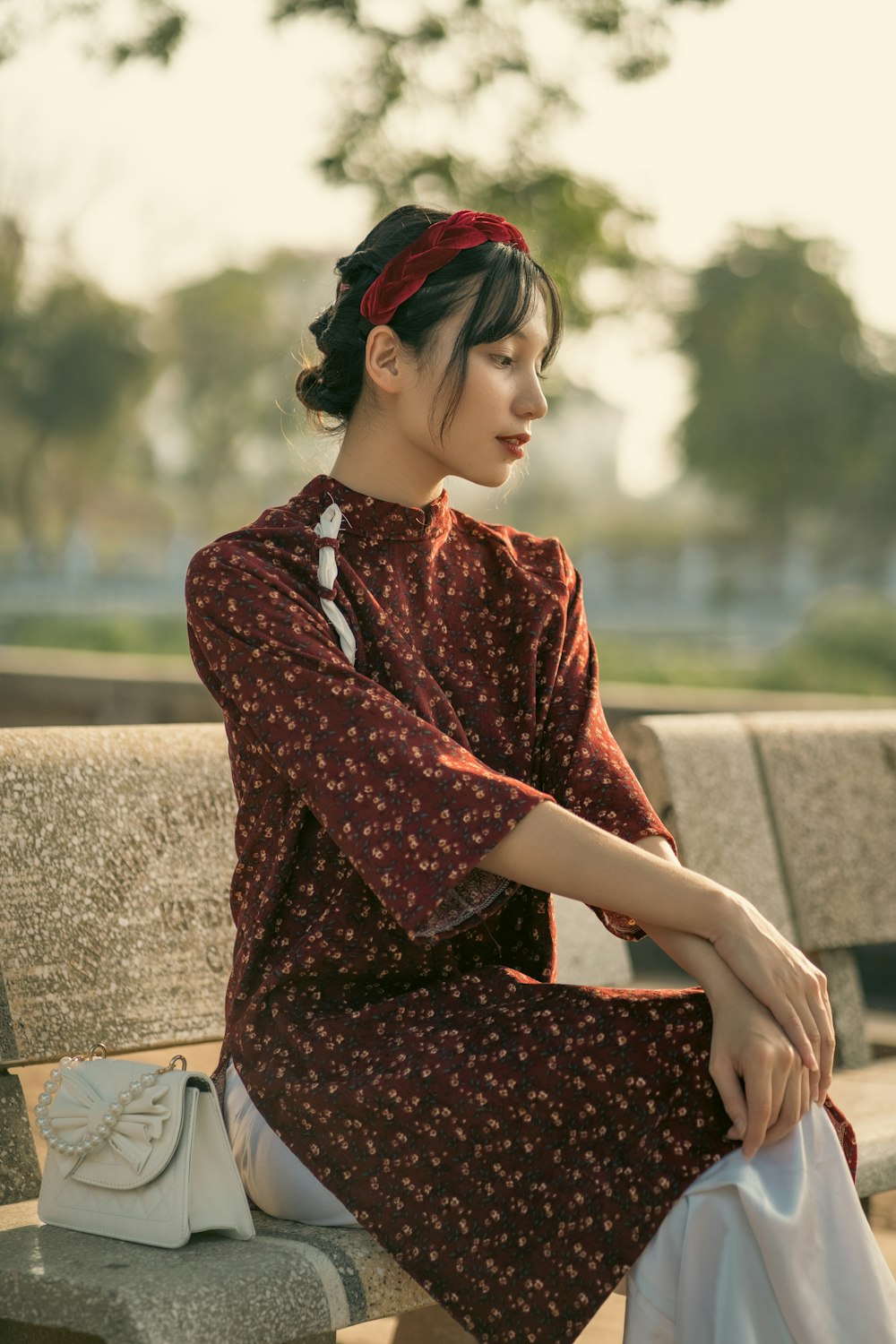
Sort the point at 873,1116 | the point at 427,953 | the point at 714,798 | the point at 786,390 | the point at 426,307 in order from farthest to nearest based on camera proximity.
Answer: the point at 786,390
the point at 714,798
the point at 873,1116
the point at 426,307
the point at 427,953

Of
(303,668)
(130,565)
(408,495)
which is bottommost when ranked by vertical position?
(130,565)

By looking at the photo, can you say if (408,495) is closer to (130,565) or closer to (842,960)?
(842,960)

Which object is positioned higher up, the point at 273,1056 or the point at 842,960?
the point at 273,1056

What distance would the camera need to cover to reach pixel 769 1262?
209 centimetres

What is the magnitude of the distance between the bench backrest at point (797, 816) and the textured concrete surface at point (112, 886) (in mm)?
1303

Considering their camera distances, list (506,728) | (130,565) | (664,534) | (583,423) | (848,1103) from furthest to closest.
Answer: (583,423) < (664,534) < (130,565) < (848,1103) < (506,728)

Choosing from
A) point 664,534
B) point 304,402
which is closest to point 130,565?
point 664,534

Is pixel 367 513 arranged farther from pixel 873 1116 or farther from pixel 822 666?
pixel 822 666

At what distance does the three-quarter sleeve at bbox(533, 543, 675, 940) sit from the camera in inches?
101

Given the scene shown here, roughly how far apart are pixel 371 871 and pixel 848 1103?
1.67 metres

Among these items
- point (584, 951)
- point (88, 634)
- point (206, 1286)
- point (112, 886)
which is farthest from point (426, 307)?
point (88, 634)

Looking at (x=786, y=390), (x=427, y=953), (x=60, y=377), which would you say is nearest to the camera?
(x=427, y=953)

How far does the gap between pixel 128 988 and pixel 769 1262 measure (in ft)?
4.05

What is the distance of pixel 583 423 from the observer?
92.4 meters
